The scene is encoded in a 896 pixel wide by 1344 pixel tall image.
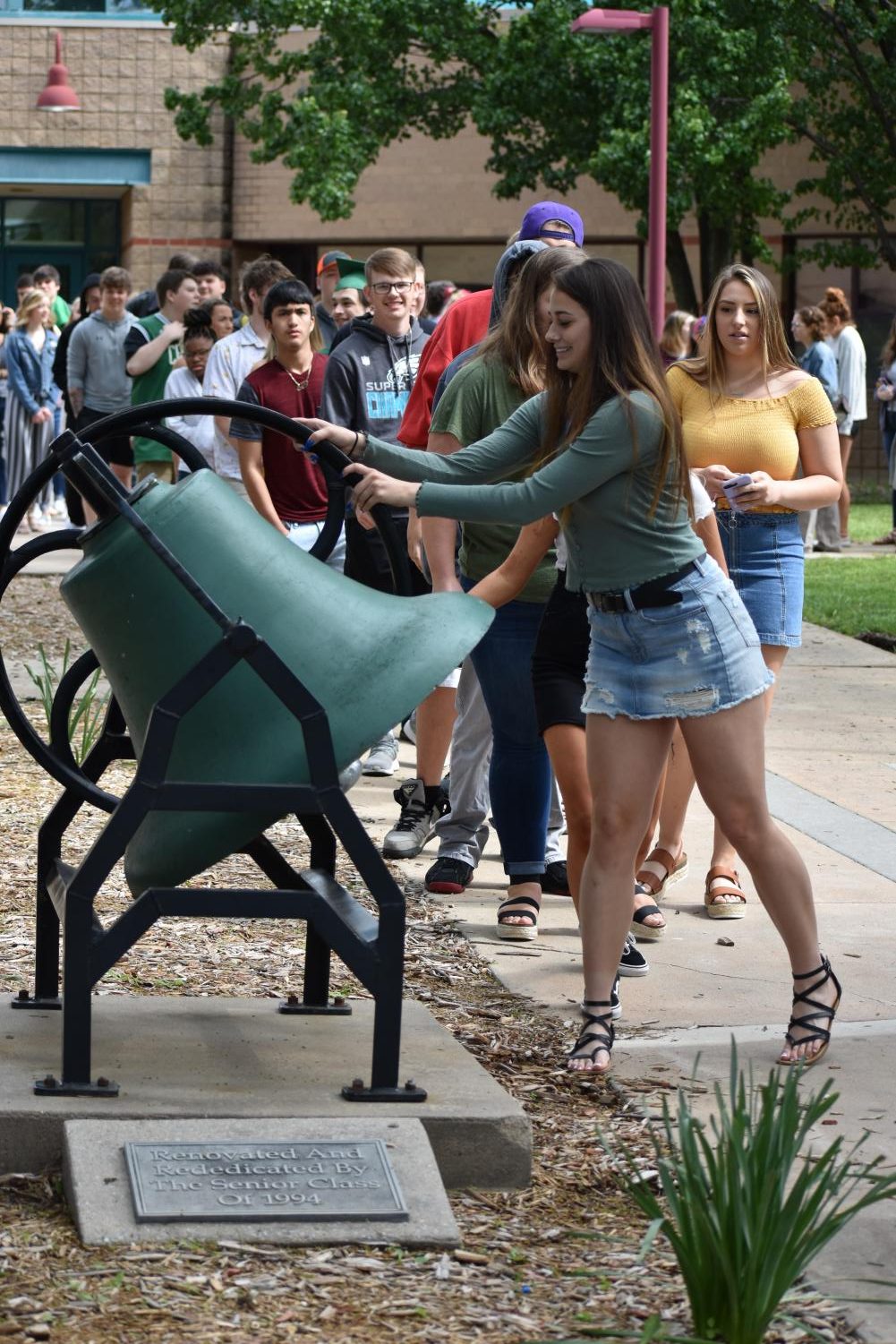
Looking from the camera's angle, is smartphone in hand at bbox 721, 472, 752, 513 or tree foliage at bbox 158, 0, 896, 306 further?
tree foliage at bbox 158, 0, 896, 306

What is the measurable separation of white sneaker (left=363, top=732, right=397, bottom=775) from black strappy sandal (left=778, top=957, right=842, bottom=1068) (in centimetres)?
352

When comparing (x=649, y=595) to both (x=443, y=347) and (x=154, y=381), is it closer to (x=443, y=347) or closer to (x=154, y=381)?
(x=443, y=347)

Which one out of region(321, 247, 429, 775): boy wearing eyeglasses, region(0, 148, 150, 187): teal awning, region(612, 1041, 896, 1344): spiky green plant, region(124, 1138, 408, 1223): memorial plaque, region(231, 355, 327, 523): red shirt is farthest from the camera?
region(0, 148, 150, 187): teal awning

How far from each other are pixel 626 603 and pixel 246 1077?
1.30 metres

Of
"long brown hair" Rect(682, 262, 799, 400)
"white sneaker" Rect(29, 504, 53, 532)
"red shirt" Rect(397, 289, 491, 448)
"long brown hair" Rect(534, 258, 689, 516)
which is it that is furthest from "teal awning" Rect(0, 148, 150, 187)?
"long brown hair" Rect(534, 258, 689, 516)

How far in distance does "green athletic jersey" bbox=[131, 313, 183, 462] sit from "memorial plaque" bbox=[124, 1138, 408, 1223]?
339 inches

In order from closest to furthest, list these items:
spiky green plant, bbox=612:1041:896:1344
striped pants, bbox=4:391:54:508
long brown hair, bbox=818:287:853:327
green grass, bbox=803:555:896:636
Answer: spiky green plant, bbox=612:1041:896:1344 → green grass, bbox=803:555:896:636 → long brown hair, bbox=818:287:853:327 → striped pants, bbox=4:391:54:508

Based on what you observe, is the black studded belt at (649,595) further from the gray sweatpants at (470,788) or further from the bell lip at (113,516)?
the gray sweatpants at (470,788)

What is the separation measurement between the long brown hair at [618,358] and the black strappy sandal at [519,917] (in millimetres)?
1763

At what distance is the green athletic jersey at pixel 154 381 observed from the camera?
11.9 m

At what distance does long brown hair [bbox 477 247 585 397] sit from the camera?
5180 millimetres

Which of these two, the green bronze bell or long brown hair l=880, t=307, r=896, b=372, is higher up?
long brown hair l=880, t=307, r=896, b=372

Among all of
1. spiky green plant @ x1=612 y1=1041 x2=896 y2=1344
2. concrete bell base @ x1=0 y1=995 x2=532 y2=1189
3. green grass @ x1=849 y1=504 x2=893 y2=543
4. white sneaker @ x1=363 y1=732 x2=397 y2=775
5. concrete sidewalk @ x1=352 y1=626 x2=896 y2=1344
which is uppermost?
green grass @ x1=849 y1=504 x2=893 y2=543

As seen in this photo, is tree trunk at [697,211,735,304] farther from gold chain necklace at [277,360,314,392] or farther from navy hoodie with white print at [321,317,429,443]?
navy hoodie with white print at [321,317,429,443]
